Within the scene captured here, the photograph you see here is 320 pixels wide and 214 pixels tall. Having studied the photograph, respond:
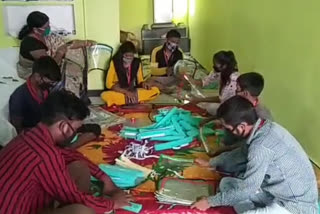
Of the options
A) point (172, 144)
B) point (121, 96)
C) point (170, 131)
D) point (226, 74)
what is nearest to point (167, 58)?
point (121, 96)

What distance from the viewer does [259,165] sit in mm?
2074

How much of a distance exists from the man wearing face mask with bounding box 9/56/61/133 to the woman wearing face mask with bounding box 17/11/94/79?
1.03 m

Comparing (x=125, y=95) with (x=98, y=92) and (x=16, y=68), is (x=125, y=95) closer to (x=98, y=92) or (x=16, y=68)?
(x=98, y=92)

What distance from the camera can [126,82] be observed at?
4418mm

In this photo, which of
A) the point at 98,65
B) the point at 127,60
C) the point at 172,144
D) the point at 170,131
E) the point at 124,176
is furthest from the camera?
the point at 98,65

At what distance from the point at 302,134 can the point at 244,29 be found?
1.69 metres

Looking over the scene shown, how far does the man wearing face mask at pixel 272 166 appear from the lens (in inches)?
82.0

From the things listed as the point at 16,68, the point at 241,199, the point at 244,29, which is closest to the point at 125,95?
the point at 16,68

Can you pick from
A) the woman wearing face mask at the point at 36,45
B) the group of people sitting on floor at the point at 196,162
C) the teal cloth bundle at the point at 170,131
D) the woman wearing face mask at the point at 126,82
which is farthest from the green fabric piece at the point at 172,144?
the woman wearing face mask at the point at 36,45

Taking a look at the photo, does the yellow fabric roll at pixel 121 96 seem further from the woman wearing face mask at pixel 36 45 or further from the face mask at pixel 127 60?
the woman wearing face mask at pixel 36 45

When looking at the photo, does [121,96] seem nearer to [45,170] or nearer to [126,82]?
[126,82]

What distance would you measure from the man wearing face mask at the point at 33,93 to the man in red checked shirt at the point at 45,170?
0.94 m

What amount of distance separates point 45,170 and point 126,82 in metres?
2.64

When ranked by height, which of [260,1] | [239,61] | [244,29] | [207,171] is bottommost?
[207,171]
